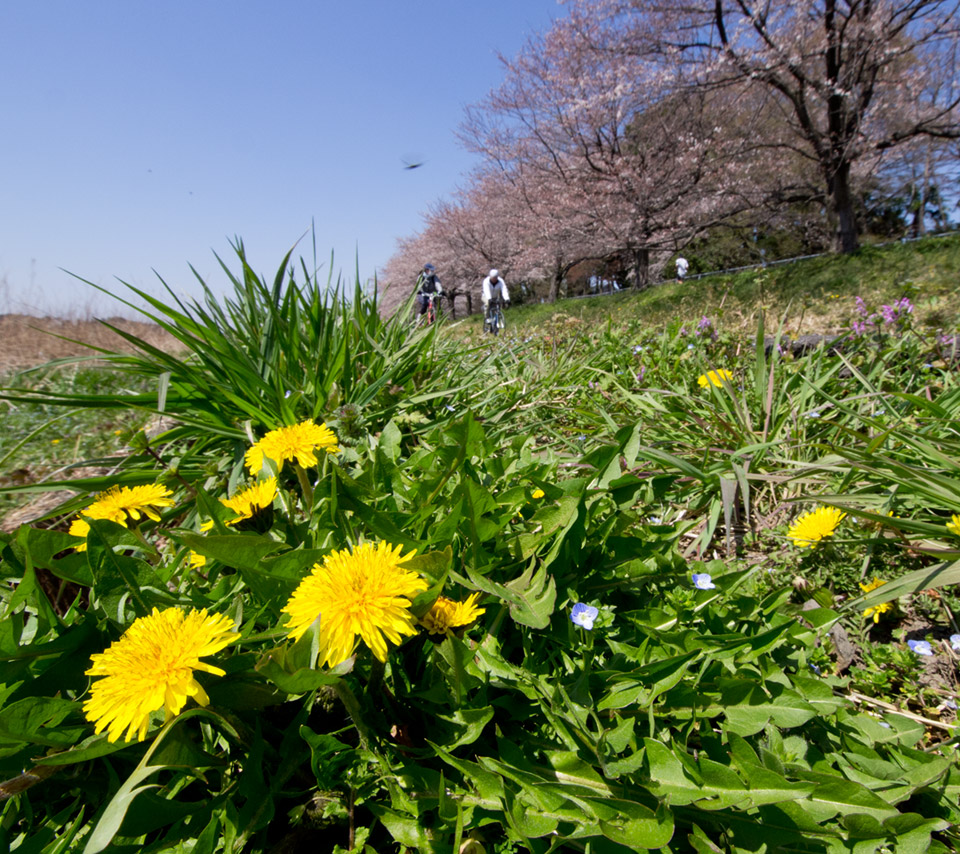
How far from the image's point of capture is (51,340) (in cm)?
831

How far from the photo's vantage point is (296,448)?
3.52ft

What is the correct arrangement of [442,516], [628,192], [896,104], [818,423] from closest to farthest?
1. [442,516]
2. [818,423]
3. [896,104]
4. [628,192]

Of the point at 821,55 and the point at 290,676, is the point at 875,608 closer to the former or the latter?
the point at 290,676

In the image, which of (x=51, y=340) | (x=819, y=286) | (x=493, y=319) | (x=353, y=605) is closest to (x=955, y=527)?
(x=353, y=605)

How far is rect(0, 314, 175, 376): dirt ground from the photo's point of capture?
6.56m

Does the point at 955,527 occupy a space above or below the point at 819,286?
below

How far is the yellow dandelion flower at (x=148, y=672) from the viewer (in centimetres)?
59

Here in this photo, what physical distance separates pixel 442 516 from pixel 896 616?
45.1 inches

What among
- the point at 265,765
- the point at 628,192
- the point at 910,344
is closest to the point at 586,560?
the point at 265,765

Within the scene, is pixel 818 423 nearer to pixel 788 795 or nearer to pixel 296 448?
pixel 788 795

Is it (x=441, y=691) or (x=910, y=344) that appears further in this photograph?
(x=910, y=344)

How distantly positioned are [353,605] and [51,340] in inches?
400

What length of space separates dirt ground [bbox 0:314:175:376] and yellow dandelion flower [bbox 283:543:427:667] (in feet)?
20.2

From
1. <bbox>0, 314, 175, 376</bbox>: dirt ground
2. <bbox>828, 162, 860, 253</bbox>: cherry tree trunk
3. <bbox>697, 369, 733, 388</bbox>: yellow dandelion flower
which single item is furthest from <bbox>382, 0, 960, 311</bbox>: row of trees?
<bbox>697, 369, 733, 388</bbox>: yellow dandelion flower
